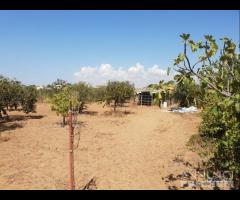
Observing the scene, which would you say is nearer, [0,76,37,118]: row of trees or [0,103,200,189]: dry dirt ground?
[0,103,200,189]: dry dirt ground

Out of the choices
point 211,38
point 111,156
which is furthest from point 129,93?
point 211,38

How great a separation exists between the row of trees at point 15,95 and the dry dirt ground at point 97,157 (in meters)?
3.30

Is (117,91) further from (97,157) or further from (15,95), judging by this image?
(97,157)

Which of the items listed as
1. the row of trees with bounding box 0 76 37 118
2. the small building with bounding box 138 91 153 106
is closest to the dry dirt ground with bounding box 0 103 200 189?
the row of trees with bounding box 0 76 37 118

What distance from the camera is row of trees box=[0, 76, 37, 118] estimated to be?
2112cm

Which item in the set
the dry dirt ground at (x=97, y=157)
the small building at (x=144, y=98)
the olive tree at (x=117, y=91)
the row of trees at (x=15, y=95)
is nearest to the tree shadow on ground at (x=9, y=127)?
the dry dirt ground at (x=97, y=157)

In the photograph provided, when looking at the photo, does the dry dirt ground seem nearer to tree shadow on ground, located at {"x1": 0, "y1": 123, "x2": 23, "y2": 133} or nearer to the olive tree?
tree shadow on ground, located at {"x1": 0, "y1": 123, "x2": 23, "y2": 133}

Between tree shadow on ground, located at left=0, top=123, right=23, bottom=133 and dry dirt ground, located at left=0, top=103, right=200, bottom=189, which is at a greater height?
tree shadow on ground, located at left=0, top=123, right=23, bottom=133

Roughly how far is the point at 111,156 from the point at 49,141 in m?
4.79

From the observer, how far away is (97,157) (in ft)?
39.5

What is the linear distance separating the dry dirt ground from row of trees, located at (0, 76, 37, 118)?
3.30 meters

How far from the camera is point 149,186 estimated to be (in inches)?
343

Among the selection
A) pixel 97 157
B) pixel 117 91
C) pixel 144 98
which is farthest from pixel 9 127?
pixel 144 98

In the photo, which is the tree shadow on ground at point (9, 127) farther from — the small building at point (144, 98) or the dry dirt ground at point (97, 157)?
the small building at point (144, 98)
